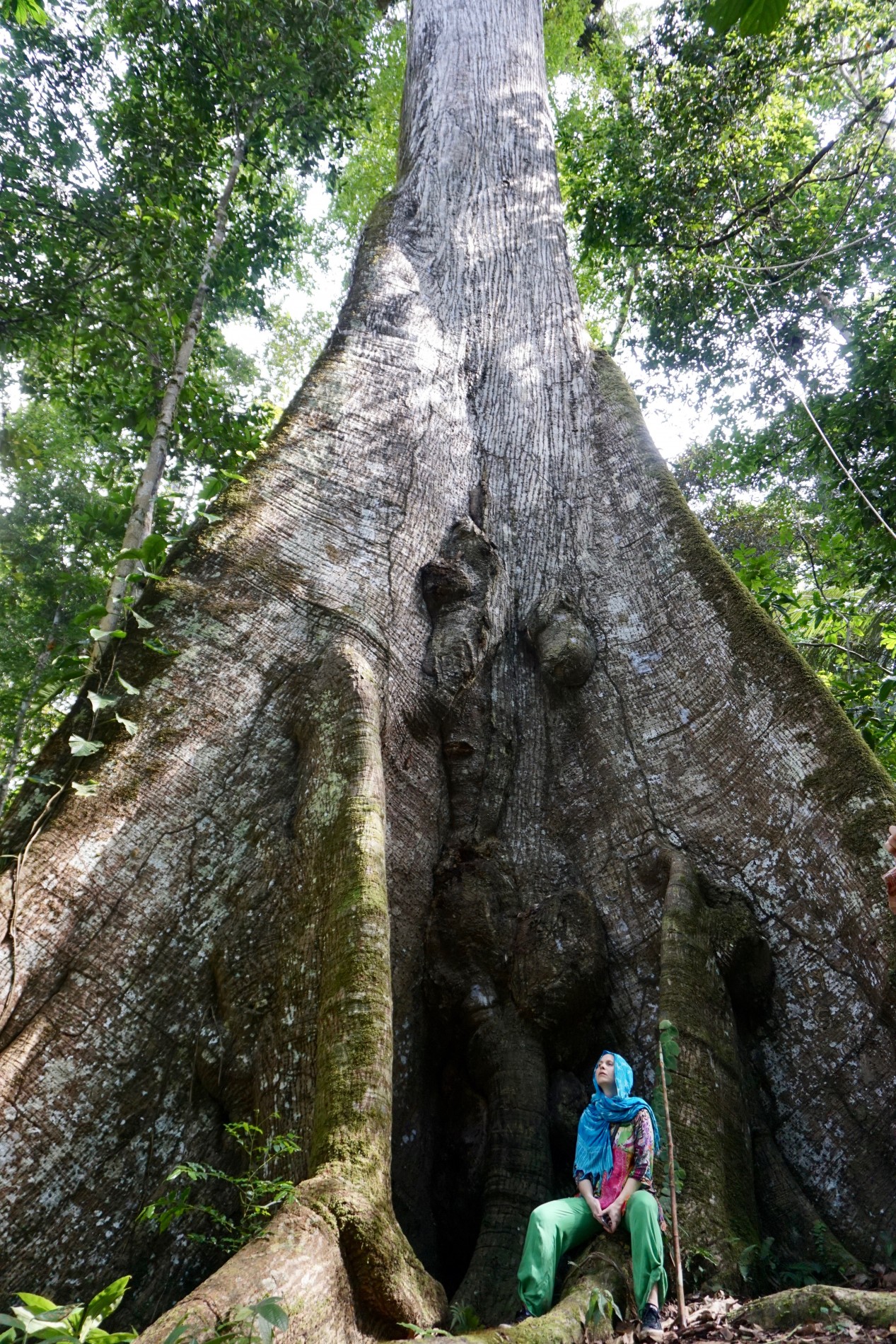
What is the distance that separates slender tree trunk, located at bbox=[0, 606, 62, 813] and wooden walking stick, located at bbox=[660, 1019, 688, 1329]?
5.23 metres

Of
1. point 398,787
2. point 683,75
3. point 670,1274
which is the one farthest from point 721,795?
point 683,75

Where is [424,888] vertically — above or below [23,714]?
below

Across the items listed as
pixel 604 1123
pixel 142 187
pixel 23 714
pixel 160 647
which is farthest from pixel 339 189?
pixel 604 1123

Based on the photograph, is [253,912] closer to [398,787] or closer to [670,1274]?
[398,787]

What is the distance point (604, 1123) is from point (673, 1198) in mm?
458

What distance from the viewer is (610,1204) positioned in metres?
2.64

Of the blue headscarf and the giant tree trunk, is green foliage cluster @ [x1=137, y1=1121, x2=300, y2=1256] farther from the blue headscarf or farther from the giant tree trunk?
the blue headscarf

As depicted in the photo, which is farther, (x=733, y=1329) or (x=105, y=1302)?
(x=733, y=1329)

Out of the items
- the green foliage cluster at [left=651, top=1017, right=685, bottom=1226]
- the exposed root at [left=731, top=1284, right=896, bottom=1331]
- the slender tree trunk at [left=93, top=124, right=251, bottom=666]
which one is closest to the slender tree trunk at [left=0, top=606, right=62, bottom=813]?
the slender tree trunk at [left=93, top=124, right=251, bottom=666]

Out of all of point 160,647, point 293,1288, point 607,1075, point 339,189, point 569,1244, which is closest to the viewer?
point 293,1288

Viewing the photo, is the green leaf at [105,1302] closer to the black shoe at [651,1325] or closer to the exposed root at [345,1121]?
the exposed root at [345,1121]

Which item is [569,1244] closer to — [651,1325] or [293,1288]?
[651,1325]

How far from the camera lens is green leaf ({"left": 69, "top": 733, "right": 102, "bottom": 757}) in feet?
9.51

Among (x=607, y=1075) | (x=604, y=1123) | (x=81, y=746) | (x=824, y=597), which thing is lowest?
(x=604, y=1123)
